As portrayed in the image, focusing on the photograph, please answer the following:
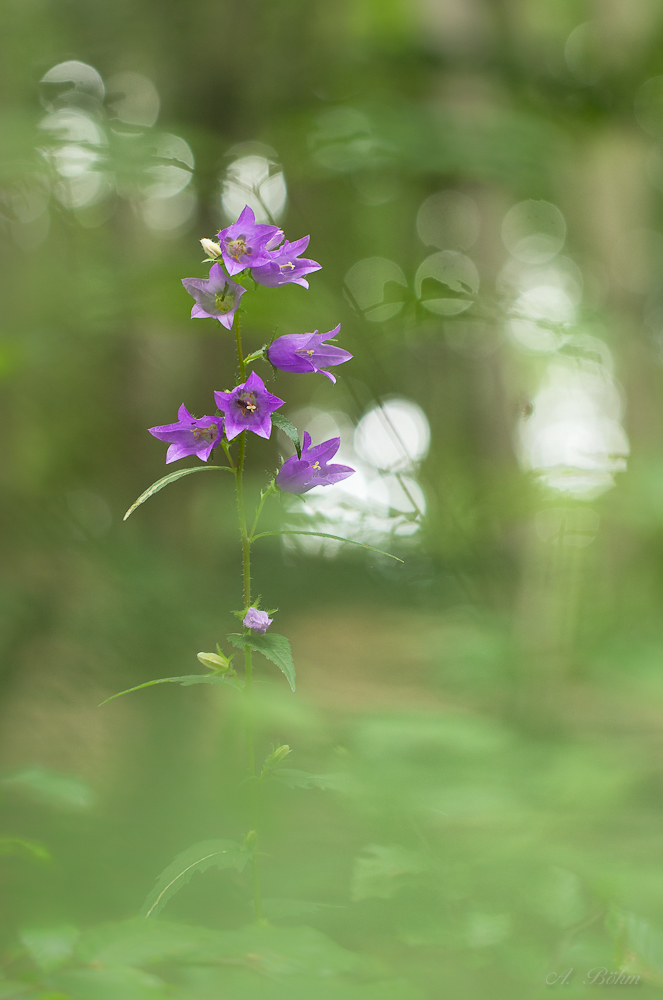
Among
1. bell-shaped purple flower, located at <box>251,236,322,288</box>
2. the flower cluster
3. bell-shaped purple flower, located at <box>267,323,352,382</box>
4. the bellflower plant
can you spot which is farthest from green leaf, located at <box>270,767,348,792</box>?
bell-shaped purple flower, located at <box>251,236,322,288</box>

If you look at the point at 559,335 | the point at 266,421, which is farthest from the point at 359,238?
the point at 266,421

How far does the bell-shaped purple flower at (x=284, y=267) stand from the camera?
1018 millimetres

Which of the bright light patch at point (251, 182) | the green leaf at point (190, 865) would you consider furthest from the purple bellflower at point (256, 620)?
the bright light patch at point (251, 182)

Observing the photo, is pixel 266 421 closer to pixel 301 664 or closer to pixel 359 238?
pixel 301 664

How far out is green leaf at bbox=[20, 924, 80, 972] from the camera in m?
0.87

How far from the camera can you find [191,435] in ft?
3.48

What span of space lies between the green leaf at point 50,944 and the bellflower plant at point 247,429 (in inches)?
4.3

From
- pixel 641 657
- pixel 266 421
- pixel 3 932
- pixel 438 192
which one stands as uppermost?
pixel 438 192

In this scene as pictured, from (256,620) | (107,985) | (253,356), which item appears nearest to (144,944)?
(107,985)

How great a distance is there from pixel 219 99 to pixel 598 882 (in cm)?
479

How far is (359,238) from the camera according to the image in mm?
6781

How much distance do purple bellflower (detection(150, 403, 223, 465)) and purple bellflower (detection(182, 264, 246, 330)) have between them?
6.2 inches

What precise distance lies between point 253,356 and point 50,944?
35.0 inches

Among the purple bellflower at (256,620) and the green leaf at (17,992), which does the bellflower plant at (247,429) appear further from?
the green leaf at (17,992)
